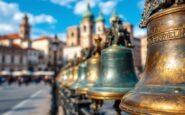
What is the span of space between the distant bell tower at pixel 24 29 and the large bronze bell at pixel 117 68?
82286 millimetres

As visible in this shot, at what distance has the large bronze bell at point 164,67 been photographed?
53.6 inches

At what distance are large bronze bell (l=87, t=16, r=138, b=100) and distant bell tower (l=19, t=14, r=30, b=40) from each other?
8229cm

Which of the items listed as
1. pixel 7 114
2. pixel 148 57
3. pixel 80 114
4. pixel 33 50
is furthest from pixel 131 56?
pixel 33 50

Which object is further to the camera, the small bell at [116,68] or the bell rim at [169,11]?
the small bell at [116,68]

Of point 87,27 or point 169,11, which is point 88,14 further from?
point 169,11

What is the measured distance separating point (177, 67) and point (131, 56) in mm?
1915

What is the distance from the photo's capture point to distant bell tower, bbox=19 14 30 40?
Result: 272ft

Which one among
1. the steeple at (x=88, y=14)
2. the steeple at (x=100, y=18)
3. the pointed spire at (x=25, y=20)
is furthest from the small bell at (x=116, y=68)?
the pointed spire at (x=25, y=20)

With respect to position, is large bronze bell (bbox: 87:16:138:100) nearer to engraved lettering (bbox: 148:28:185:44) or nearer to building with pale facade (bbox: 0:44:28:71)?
engraved lettering (bbox: 148:28:185:44)

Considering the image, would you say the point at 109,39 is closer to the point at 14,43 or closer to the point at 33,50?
Answer: the point at 33,50

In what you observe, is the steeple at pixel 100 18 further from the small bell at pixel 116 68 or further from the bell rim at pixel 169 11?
the bell rim at pixel 169 11

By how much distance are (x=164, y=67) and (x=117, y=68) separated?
5.68 ft

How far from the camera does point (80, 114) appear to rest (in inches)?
203

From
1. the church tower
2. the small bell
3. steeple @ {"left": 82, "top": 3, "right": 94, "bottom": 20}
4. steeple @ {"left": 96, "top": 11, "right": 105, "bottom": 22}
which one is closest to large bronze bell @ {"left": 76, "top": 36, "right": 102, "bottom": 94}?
the small bell
